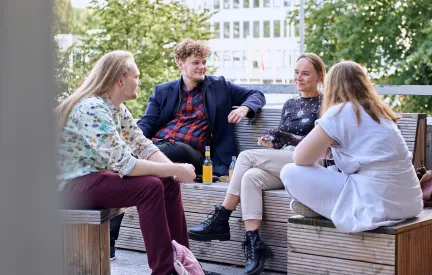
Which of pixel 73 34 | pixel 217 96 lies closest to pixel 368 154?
pixel 217 96

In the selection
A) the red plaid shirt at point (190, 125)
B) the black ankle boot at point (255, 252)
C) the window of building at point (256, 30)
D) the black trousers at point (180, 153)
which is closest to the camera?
the black ankle boot at point (255, 252)

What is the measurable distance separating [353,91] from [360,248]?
74 cm

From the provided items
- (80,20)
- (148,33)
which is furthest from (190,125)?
(148,33)

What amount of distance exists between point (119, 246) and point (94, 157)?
1.71 m

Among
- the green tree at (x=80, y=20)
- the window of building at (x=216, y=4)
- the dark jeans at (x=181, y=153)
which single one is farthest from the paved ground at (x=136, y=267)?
the window of building at (x=216, y=4)

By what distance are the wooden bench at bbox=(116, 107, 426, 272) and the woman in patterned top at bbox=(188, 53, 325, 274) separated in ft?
0.36

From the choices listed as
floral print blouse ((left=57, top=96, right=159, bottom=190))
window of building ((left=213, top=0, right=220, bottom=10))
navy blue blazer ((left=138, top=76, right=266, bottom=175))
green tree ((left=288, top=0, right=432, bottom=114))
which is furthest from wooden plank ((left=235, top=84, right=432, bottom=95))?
window of building ((left=213, top=0, right=220, bottom=10))

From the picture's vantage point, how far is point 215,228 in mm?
4426

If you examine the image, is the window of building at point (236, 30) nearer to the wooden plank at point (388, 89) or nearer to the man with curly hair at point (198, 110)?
the wooden plank at point (388, 89)

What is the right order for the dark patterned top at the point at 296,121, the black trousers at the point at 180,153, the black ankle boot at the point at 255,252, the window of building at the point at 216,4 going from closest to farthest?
the black ankle boot at the point at 255,252, the dark patterned top at the point at 296,121, the black trousers at the point at 180,153, the window of building at the point at 216,4

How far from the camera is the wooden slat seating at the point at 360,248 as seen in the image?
139 inches

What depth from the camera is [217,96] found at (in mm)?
5176

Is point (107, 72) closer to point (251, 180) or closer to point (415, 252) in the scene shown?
point (251, 180)

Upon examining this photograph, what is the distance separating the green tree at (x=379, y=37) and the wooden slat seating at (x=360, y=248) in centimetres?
1708
